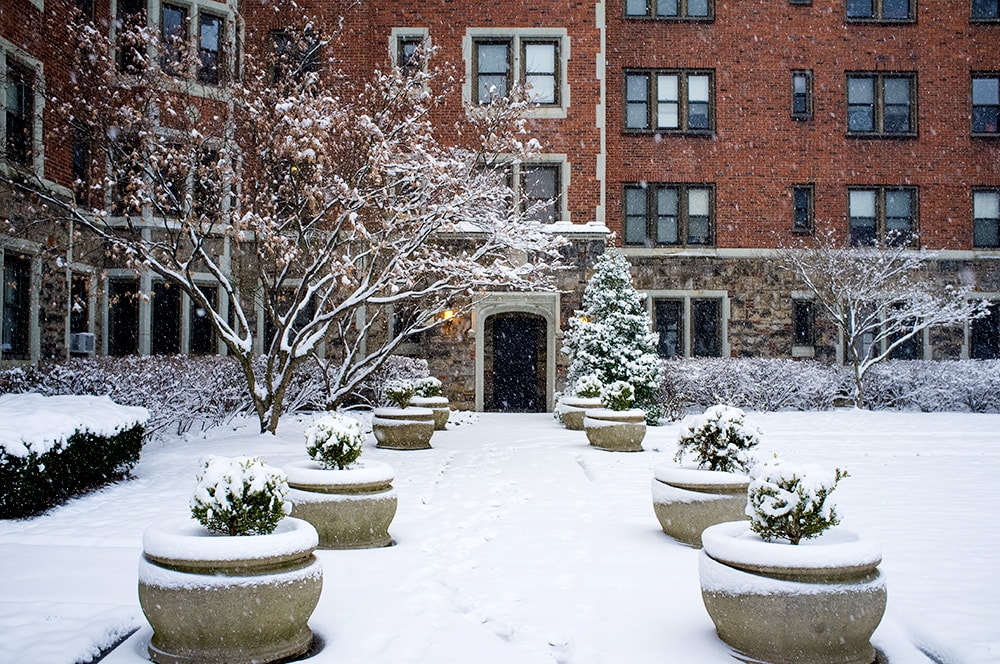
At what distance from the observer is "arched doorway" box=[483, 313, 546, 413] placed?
833 inches

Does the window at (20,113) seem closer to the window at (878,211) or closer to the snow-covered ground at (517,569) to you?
the snow-covered ground at (517,569)

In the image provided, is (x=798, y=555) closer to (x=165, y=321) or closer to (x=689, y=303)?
(x=165, y=321)

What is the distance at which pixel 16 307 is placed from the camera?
14969mm

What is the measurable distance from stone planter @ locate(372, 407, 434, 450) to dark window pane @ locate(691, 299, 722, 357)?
1154cm

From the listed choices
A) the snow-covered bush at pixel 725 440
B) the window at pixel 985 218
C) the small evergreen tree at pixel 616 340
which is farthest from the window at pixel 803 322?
the snow-covered bush at pixel 725 440

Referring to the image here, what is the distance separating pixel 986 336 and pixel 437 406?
1757cm

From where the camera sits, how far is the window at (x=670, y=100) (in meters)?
22.6

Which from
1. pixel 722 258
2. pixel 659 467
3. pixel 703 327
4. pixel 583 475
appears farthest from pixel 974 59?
pixel 659 467

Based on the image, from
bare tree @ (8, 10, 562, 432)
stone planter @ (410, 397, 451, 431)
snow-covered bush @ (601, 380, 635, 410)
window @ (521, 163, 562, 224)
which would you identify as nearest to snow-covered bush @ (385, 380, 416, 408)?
bare tree @ (8, 10, 562, 432)

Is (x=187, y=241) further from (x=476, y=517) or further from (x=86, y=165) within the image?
(x=476, y=517)

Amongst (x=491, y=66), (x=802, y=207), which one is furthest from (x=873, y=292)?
(x=491, y=66)

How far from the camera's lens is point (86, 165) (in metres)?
17.2

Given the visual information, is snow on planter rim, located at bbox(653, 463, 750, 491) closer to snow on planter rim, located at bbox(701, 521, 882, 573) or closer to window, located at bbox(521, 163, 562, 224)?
snow on planter rim, located at bbox(701, 521, 882, 573)

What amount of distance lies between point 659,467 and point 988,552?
2937 mm
